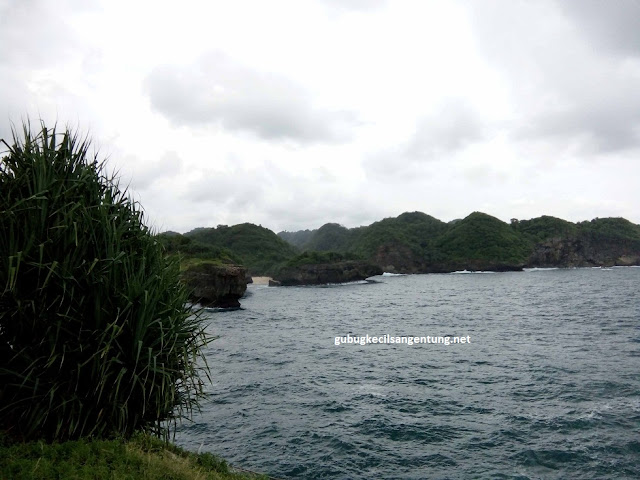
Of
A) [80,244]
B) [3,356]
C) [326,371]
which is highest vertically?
[80,244]

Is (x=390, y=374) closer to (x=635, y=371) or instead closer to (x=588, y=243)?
(x=635, y=371)

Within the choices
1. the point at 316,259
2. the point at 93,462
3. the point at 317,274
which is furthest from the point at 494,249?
the point at 93,462

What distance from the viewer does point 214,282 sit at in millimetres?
65688

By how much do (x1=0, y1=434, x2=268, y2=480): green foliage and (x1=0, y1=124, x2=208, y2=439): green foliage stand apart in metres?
0.61

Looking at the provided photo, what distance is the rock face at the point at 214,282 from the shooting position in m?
64.4

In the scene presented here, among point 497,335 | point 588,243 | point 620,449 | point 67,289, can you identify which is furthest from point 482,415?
point 588,243

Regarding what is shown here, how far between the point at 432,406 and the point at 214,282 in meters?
52.3

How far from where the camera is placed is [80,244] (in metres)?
9.96

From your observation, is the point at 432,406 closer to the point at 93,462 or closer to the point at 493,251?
the point at 93,462

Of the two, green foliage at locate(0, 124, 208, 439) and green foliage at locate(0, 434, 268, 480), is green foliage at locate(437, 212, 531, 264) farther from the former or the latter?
green foliage at locate(0, 434, 268, 480)

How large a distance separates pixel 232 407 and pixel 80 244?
45.3ft

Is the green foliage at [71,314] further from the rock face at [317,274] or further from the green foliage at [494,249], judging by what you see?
the green foliage at [494,249]

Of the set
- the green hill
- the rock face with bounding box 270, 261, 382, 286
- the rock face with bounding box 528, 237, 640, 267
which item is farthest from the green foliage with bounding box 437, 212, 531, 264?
the rock face with bounding box 270, 261, 382, 286

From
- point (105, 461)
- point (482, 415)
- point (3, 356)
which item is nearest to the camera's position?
point (105, 461)
